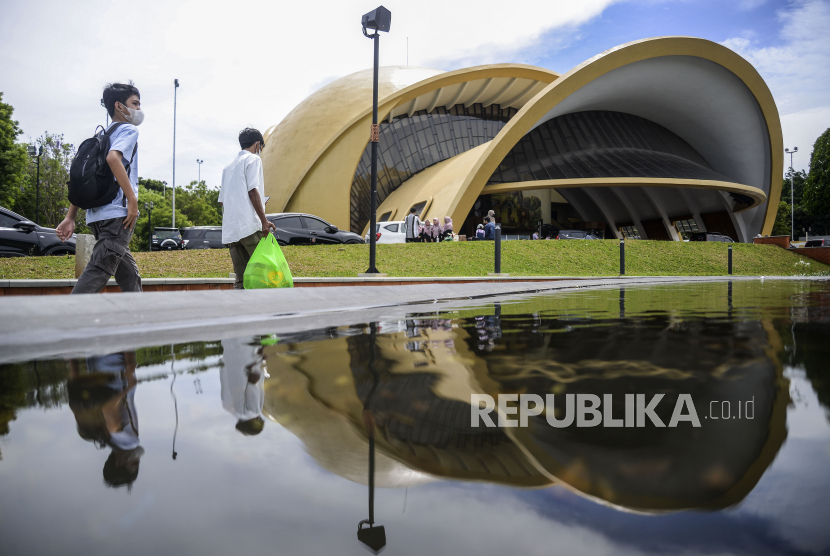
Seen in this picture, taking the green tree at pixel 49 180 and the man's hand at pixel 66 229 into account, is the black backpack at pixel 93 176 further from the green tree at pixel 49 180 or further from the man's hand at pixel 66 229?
the green tree at pixel 49 180

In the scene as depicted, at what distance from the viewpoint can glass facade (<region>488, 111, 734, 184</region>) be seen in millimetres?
33688

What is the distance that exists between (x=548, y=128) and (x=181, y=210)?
5804cm

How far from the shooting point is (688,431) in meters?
1.56

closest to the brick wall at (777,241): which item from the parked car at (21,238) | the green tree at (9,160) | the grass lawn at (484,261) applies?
the grass lawn at (484,261)

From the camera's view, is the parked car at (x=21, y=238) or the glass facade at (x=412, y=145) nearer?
the parked car at (x=21, y=238)

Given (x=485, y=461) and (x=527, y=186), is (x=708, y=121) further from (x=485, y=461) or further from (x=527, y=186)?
(x=485, y=461)

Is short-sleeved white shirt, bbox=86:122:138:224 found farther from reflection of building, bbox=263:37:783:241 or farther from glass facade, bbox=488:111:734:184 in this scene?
glass facade, bbox=488:111:734:184

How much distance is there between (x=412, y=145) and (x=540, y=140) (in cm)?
882

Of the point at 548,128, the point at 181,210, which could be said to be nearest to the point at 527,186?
the point at 548,128

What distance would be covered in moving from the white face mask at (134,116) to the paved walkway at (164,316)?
1539 mm

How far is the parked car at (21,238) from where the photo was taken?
13.6 metres

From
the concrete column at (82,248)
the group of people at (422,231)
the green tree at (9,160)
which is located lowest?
the concrete column at (82,248)

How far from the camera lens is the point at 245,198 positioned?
5730 millimetres

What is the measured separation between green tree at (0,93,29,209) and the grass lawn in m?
28.3
